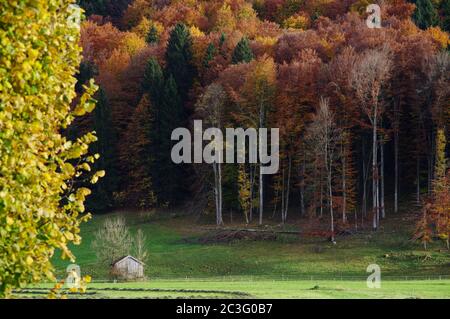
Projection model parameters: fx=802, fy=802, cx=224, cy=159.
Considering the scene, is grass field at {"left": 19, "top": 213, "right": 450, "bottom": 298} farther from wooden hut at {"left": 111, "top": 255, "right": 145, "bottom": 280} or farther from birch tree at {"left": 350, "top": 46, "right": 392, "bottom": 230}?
birch tree at {"left": 350, "top": 46, "right": 392, "bottom": 230}

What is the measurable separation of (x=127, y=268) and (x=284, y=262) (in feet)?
34.2

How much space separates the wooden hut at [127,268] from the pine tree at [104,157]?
80.9ft

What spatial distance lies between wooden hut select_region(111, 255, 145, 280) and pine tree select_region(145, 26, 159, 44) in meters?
57.7

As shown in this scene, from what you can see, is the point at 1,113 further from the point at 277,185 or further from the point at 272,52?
the point at 272,52

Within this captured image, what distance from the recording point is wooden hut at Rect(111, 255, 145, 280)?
1943 inches

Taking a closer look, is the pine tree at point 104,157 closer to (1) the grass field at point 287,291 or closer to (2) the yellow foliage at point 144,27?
(1) the grass field at point 287,291

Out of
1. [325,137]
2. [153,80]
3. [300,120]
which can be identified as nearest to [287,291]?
[325,137]

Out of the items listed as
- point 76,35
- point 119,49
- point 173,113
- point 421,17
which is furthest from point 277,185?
point 76,35

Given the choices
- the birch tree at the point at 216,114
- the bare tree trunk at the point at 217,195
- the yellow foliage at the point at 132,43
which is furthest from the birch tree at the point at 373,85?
the yellow foliage at the point at 132,43

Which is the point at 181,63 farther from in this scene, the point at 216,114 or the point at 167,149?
the point at 216,114

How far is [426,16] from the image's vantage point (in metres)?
85.6

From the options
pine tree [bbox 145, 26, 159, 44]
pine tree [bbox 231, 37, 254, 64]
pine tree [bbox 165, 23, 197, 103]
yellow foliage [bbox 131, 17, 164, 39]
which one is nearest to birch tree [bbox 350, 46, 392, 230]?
pine tree [bbox 231, 37, 254, 64]

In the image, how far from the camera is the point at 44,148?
1150 cm

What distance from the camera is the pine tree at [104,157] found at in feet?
245
